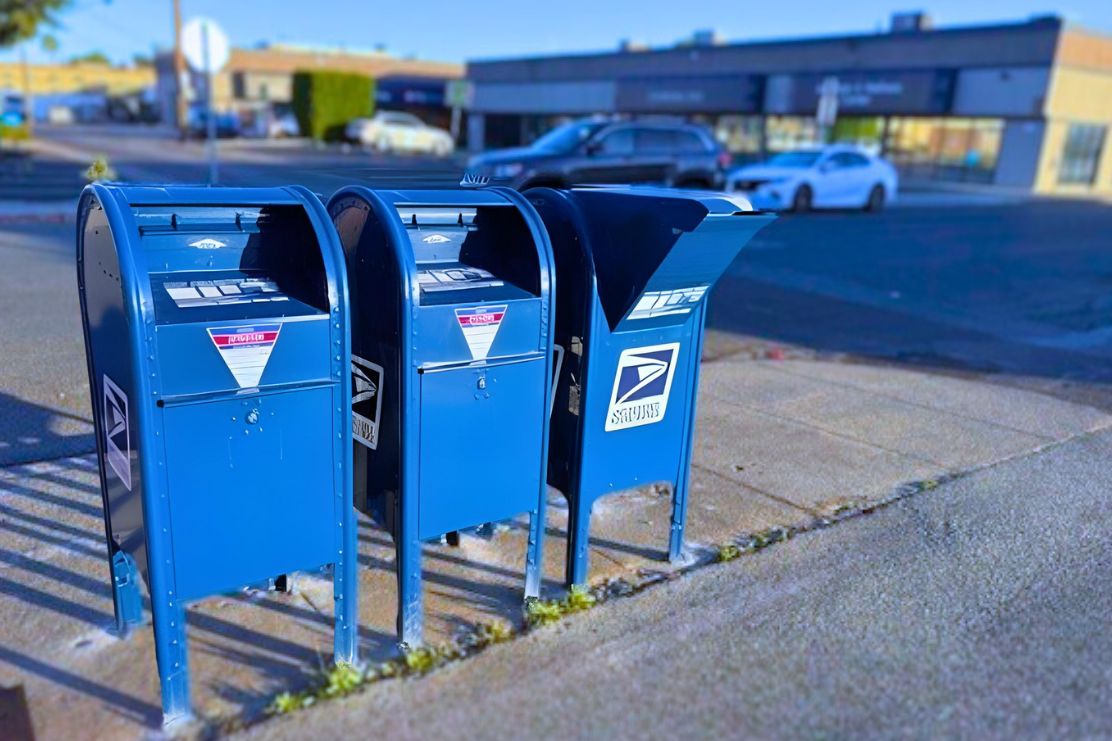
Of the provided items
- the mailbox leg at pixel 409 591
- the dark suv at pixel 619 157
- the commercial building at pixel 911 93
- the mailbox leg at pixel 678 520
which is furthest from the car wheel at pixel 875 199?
the mailbox leg at pixel 409 591

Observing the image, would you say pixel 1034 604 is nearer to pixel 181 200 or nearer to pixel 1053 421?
pixel 1053 421

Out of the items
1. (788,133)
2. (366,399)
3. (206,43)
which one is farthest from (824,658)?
(788,133)

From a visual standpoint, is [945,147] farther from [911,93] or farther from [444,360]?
[444,360]

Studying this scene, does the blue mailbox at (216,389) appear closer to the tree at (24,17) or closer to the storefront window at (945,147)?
the tree at (24,17)

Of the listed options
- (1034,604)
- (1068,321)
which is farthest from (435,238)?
(1068,321)

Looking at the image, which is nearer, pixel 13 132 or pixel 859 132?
pixel 13 132

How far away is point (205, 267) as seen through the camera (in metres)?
2.80

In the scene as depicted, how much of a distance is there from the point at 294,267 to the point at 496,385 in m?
0.78

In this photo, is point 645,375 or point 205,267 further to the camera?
point 645,375

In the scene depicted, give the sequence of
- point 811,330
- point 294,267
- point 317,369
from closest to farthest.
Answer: point 317,369, point 294,267, point 811,330

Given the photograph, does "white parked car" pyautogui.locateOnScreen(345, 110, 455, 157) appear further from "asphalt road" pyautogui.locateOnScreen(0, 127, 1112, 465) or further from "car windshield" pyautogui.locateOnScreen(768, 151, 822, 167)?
"asphalt road" pyautogui.locateOnScreen(0, 127, 1112, 465)

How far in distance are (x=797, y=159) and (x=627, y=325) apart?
60.4 ft

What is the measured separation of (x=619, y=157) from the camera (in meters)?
16.7

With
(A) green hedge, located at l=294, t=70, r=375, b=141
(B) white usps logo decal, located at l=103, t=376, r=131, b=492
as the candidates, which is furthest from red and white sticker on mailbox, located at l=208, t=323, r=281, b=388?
(A) green hedge, located at l=294, t=70, r=375, b=141
